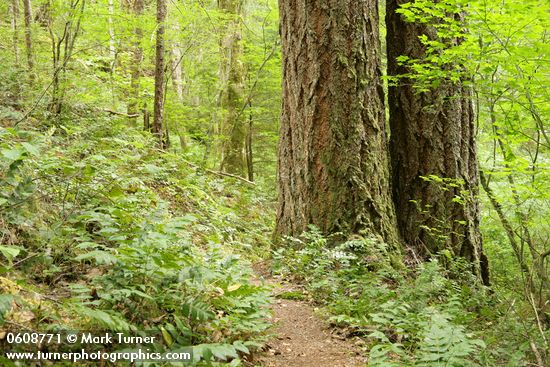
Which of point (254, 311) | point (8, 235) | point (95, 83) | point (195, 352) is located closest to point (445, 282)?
point (254, 311)

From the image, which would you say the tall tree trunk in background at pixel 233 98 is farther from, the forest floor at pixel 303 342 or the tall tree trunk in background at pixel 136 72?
the forest floor at pixel 303 342

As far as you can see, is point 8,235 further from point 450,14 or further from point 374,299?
point 450,14

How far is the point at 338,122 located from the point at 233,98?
6.76 meters

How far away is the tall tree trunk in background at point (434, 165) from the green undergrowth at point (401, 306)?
0.45m

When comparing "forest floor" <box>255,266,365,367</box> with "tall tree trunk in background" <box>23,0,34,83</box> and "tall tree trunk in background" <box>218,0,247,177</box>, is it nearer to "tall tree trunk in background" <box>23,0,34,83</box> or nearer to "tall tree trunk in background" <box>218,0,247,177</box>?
"tall tree trunk in background" <box>23,0,34,83</box>

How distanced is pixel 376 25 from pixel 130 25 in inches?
224

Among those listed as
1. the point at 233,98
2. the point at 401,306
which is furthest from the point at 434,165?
the point at 233,98

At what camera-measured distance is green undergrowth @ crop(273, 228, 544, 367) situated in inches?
110

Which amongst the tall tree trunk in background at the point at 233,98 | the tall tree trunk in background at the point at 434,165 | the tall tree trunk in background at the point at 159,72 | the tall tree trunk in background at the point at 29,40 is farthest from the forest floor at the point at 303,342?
the tall tree trunk in background at the point at 233,98

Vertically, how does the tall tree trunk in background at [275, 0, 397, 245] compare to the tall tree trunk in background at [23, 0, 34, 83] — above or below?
below

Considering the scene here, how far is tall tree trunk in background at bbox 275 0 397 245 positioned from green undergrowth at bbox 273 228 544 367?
36cm

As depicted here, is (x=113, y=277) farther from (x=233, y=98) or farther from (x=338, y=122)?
(x=233, y=98)

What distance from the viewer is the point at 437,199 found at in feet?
18.7

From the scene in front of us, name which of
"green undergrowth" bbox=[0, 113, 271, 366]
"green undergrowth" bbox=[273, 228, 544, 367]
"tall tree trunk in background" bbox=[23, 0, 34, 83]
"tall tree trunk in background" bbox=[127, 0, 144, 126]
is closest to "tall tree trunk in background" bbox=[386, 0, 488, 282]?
"green undergrowth" bbox=[273, 228, 544, 367]
